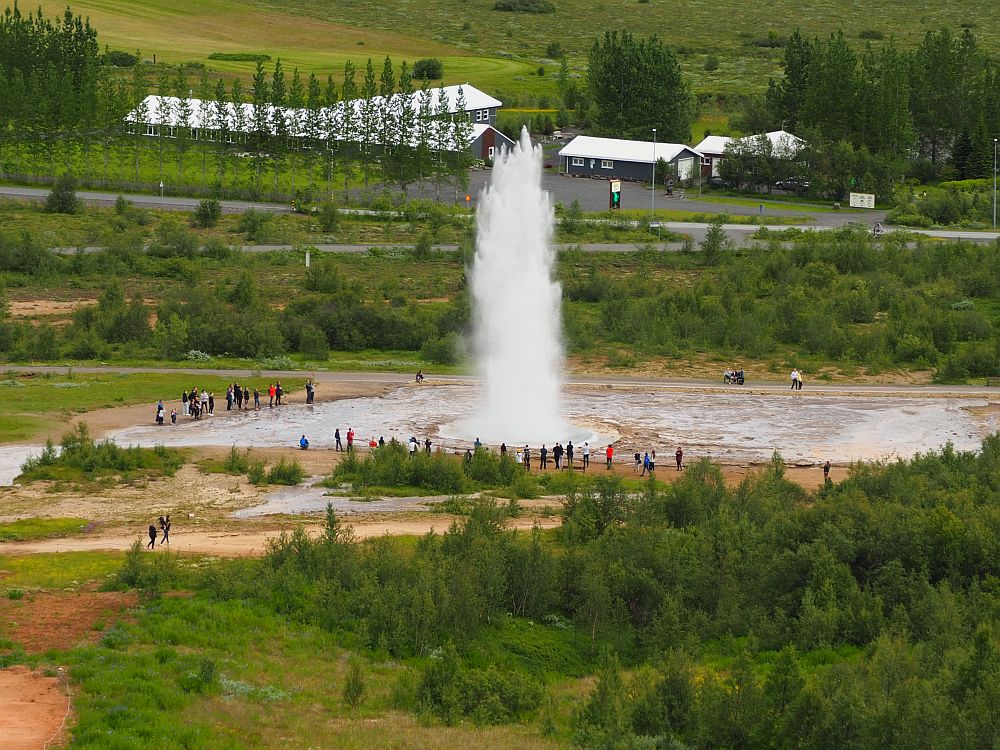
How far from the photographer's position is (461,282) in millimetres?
84812

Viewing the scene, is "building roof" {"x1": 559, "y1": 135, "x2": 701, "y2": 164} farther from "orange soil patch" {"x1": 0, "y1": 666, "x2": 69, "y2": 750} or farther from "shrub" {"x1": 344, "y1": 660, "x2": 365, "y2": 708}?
A: "orange soil patch" {"x1": 0, "y1": 666, "x2": 69, "y2": 750}

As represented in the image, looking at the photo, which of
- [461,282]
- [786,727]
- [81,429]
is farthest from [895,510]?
[461,282]

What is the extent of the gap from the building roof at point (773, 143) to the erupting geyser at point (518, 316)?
175 feet

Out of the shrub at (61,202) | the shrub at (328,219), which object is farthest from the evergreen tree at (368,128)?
the shrub at (61,202)

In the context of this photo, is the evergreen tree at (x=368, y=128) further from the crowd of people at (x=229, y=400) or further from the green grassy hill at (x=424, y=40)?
the crowd of people at (x=229, y=400)

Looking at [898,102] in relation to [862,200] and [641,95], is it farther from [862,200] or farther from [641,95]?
[641,95]

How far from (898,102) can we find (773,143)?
9.81 meters

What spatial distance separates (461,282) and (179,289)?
51.1 feet

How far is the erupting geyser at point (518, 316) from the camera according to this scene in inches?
2251

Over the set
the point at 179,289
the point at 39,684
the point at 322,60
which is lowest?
the point at 39,684

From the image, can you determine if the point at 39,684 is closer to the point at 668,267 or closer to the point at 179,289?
the point at 179,289

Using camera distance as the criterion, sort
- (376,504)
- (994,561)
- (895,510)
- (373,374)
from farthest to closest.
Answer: (373,374), (376,504), (895,510), (994,561)

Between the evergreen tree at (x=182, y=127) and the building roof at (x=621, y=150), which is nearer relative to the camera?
the evergreen tree at (x=182, y=127)

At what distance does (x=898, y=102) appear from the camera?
114 m
